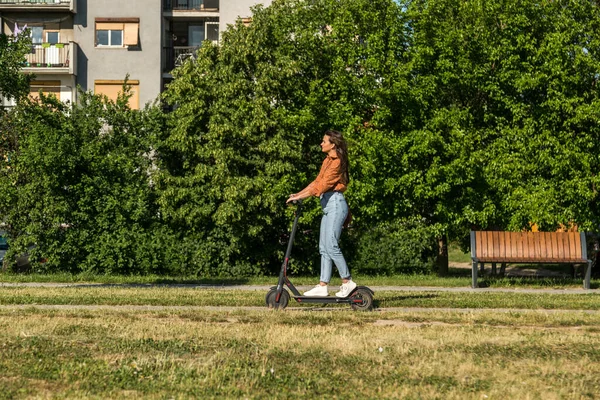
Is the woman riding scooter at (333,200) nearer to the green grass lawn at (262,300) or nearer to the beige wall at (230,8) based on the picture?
the green grass lawn at (262,300)

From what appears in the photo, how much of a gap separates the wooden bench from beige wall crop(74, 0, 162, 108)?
25.8m

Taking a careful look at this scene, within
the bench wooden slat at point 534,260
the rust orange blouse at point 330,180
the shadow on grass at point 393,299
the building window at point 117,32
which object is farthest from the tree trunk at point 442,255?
the building window at point 117,32

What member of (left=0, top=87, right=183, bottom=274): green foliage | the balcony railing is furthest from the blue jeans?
the balcony railing

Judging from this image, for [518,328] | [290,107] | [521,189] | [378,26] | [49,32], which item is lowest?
[518,328]

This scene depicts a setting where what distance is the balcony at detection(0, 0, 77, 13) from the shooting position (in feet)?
141

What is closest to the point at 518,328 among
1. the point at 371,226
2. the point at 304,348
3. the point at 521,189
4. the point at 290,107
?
the point at 304,348

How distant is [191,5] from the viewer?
44938 millimetres

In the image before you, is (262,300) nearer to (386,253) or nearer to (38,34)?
(386,253)

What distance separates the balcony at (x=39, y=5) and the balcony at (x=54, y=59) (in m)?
1.57

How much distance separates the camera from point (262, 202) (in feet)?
89.3

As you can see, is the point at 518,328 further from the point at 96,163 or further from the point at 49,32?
the point at 49,32

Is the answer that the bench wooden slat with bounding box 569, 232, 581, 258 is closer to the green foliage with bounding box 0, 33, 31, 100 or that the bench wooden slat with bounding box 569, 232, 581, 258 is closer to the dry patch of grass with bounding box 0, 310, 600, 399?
the dry patch of grass with bounding box 0, 310, 600, 399

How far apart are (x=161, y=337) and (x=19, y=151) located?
65.9 ft

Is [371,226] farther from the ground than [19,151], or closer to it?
closer to it
